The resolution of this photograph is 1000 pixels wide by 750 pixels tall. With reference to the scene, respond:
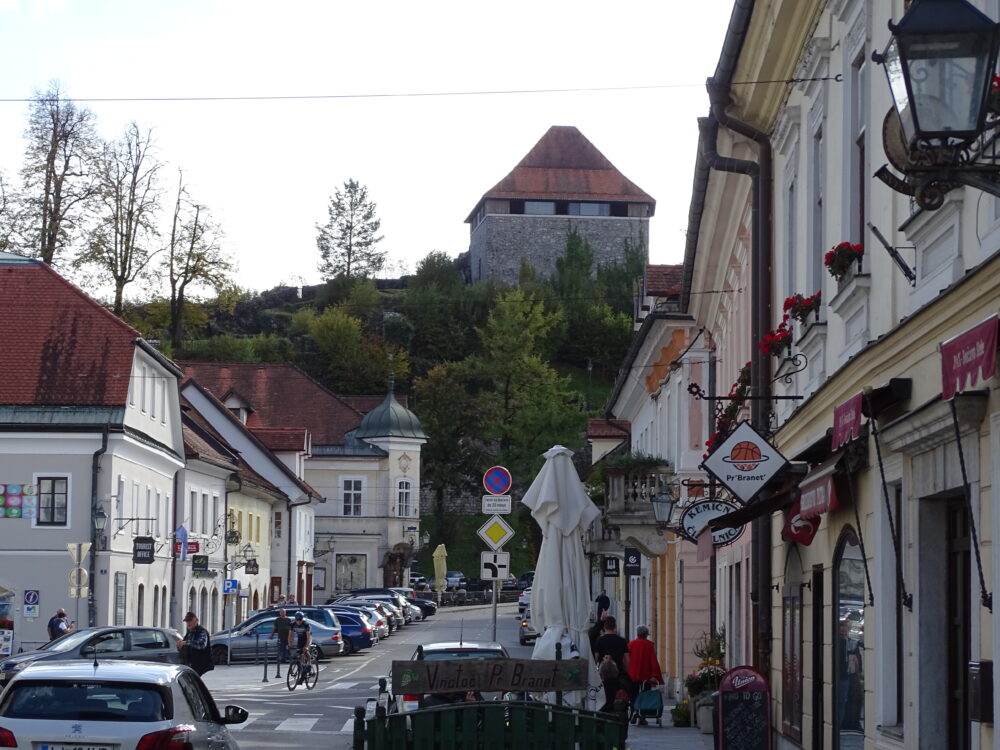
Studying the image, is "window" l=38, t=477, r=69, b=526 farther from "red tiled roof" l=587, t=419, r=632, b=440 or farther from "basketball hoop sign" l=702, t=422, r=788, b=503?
"basketball hoop sign" l=702, t=422, r=788, b=503

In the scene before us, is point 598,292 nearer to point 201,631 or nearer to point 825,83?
point 201,631

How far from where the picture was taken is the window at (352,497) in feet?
293

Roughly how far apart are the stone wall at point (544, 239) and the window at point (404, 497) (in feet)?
150

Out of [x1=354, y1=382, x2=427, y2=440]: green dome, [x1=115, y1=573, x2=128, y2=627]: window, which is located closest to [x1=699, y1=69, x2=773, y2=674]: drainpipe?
[x1=115, y1=573, x2=128, y2=627]: window

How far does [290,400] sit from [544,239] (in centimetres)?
4840

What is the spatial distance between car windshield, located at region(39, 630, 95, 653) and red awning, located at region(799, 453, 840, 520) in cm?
1791

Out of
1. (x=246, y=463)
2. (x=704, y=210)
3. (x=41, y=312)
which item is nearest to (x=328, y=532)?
(x=246, y=463)

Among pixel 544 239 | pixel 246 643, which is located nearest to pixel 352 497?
pixel 246 643

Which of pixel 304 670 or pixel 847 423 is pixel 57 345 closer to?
pixel 304 670

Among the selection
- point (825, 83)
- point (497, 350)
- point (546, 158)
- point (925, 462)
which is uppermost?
point (546, 158)

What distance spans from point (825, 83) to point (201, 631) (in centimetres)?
2056

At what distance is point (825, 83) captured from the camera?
13.9 m

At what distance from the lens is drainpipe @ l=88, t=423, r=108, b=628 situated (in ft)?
139

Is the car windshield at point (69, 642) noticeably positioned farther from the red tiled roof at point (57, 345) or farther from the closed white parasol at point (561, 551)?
the red tiled roof at point (57, 345)
